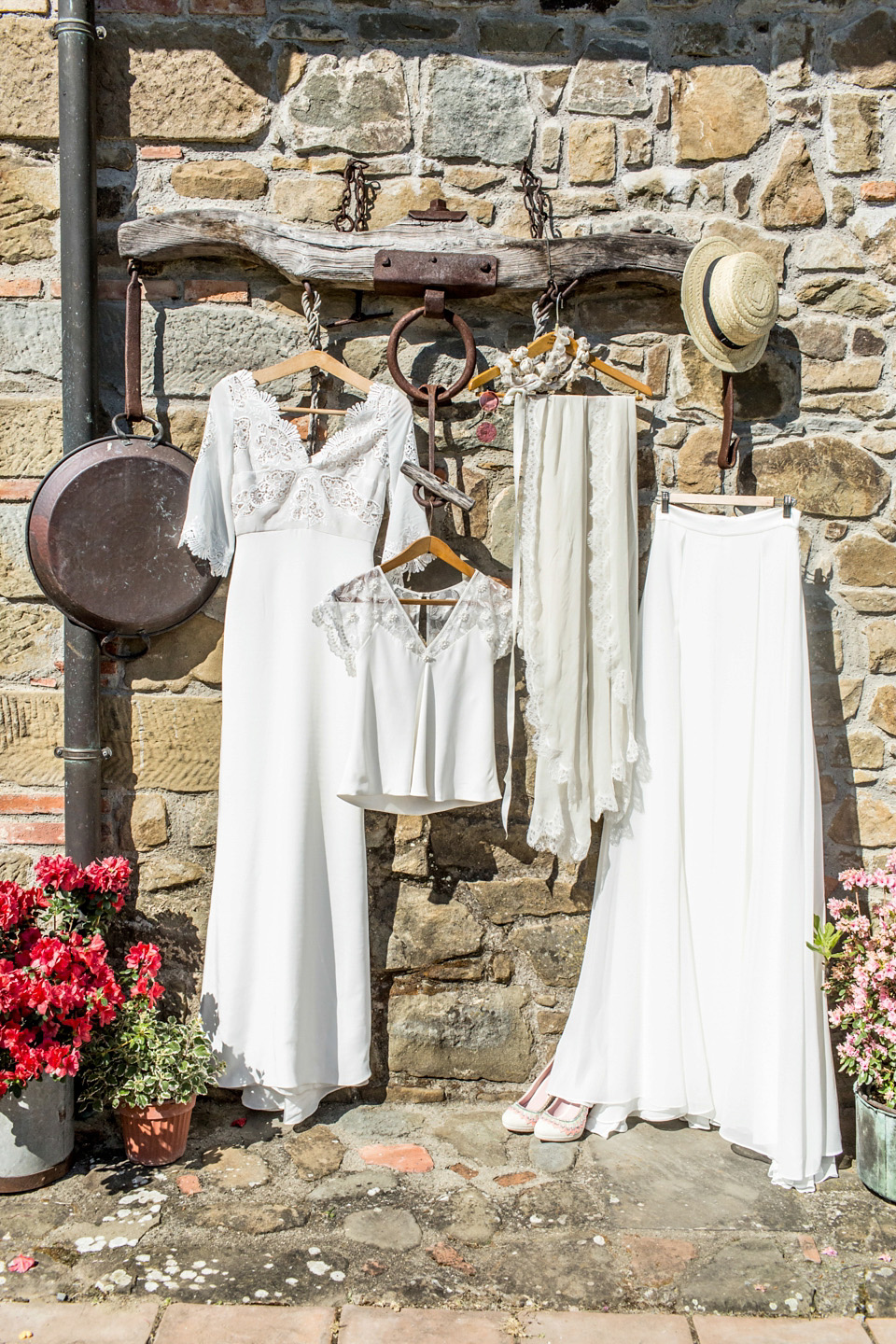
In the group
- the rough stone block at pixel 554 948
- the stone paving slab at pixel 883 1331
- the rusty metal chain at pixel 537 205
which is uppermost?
the rusty metal chain at pixel 537 205

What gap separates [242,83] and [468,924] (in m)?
2.30

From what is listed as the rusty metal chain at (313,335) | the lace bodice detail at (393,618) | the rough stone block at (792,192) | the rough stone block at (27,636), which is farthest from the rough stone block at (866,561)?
the rough stone block at (27,636)

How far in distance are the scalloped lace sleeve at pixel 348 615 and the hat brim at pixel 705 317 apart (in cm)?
105

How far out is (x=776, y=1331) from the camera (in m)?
1.87

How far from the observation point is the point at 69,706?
2.66m

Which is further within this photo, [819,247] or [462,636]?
[819,247]

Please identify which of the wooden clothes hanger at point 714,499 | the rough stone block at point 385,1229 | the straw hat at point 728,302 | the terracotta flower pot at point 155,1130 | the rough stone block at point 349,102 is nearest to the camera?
the rough stone block at point 385,1229

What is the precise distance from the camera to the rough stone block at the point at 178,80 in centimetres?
267

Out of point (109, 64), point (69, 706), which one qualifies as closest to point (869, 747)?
point (69, 706)

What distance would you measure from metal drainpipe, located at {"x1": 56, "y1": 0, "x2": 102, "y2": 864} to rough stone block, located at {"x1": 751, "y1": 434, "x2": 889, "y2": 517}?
182cm

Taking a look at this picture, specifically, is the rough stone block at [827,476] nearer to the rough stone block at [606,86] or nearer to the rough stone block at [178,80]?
the rough stone block at [606,86]

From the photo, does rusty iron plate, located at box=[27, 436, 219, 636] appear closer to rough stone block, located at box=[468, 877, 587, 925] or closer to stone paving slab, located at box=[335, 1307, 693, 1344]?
rough stone block, located at box=[468, 877, 587, 925]

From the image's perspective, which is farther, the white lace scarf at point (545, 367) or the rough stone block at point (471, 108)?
the rough stone block at point (471, 108)

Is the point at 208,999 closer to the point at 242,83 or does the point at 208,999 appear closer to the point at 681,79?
the point at 242,83
